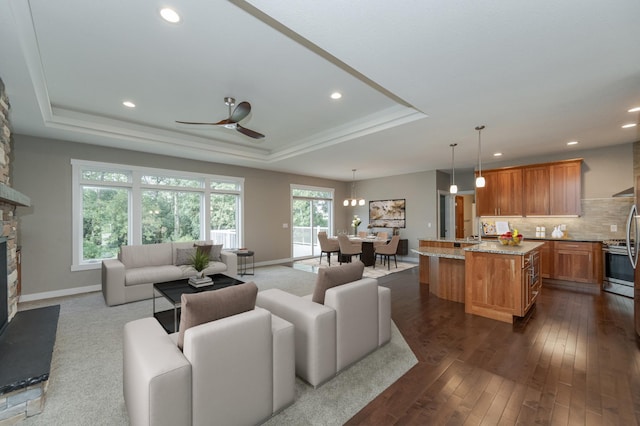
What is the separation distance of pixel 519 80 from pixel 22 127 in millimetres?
6751

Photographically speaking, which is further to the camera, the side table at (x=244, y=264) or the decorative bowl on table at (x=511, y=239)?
the side table at (x=244, y=264)

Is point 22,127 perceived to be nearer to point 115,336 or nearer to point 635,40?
point 115,336

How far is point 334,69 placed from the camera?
2973 mm

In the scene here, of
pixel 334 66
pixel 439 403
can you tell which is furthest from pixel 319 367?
pixel 334 66

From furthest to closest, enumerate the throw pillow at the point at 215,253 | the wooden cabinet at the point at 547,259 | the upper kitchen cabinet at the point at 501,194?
the upper kitchen cabinet at the point at 501,194 < the wooden cabinet at the point at 547,259 < the throw pillow at the point at 215,253

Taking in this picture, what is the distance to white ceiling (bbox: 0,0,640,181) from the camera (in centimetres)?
193

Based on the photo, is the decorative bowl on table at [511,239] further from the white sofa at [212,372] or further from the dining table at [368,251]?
the white sofa at [212,372]

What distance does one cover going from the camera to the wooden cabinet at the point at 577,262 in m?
5.01

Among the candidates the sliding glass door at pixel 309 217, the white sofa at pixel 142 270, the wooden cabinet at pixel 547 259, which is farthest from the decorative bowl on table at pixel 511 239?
the sliding glass door at pixel 309 217

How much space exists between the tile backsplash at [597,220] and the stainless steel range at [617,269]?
416mm

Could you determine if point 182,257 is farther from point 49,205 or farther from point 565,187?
point 565,187

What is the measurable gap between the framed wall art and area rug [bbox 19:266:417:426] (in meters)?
5.90

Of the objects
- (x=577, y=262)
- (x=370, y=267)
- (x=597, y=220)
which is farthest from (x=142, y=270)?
(x=597, y=220)

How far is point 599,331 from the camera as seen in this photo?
3195 mm
